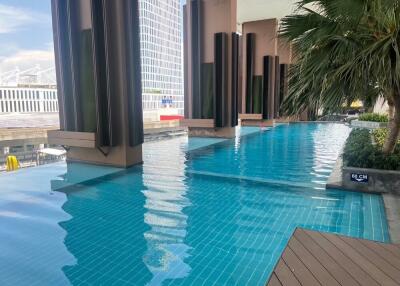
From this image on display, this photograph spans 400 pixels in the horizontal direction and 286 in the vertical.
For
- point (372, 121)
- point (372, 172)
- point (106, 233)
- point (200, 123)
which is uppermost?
point (200, 123)

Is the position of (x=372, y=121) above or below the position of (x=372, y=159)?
above

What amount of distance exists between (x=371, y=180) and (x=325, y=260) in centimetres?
252

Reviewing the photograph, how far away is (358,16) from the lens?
353 centimetres

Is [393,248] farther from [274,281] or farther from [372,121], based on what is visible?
[372,121]

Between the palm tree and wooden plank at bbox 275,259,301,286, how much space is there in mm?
2409

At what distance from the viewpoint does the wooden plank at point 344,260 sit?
76.3 inches

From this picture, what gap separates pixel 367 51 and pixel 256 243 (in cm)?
252

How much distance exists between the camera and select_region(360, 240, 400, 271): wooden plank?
2.15 m

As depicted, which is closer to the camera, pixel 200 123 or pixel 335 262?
pixel 335 262

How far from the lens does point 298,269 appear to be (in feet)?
6.66

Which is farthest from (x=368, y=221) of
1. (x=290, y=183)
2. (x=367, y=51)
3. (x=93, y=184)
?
(x=93, y=184)

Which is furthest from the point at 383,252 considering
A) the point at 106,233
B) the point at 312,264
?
the point at 106,233

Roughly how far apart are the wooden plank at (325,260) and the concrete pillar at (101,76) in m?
4.34

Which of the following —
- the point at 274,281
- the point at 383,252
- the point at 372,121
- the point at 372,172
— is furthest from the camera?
the point at 372,121
